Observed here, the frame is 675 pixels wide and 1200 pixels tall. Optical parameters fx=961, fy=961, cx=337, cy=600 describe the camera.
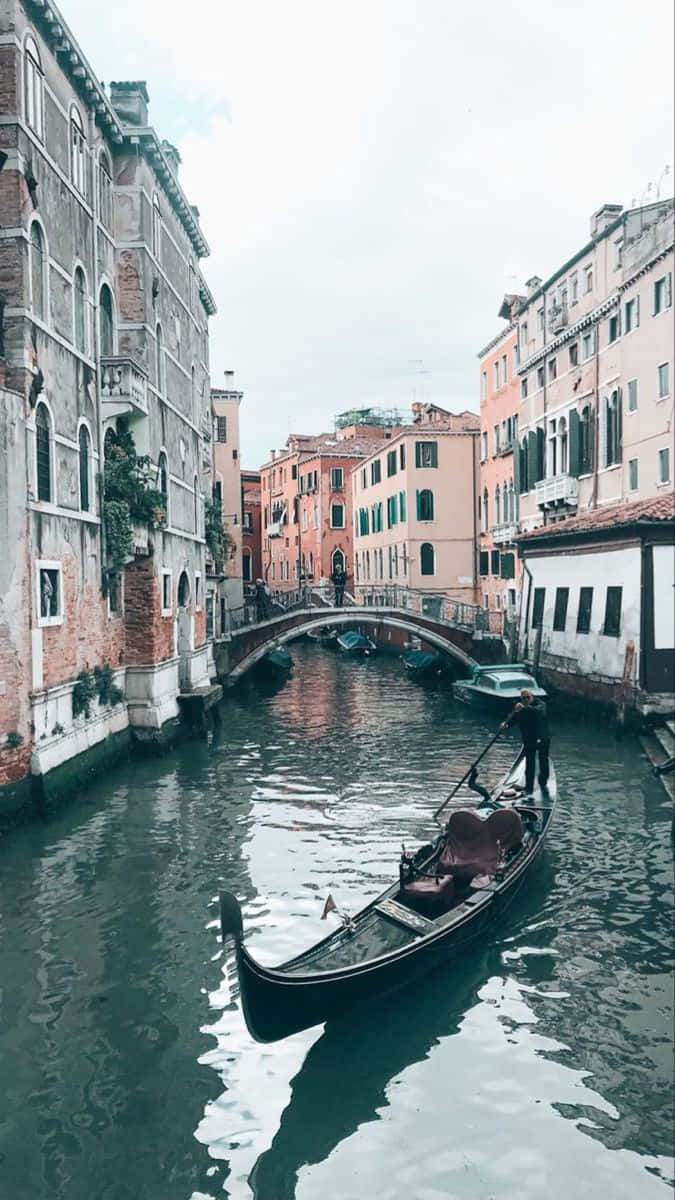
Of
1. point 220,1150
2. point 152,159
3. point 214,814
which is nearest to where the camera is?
point 220,1150

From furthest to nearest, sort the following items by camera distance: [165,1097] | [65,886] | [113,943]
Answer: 1. [65,886]
2. [113,943]
3. [165,1097]

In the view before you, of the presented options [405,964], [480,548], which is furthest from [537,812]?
[480,548]

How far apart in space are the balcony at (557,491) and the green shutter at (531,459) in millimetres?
801

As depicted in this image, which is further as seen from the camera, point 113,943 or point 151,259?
point 151,259

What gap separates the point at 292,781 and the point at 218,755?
260 centimetres

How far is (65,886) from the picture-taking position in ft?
31.8

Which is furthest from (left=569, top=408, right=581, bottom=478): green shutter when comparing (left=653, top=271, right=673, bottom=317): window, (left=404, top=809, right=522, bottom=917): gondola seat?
(left=404, top=809, right=522, bottom=917): gondola seat

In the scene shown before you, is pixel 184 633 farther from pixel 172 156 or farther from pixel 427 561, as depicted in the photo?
pixel 427 561

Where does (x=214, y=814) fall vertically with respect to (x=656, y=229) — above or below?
below

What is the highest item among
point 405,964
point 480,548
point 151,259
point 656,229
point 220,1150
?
point 656,229

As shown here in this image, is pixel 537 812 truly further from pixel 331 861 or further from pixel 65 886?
pixel 65 886

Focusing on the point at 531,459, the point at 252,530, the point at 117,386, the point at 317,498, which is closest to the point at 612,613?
the point at 531,459

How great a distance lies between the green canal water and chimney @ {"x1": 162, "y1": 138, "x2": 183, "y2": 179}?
1284cm

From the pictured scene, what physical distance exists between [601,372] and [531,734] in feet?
44.7
